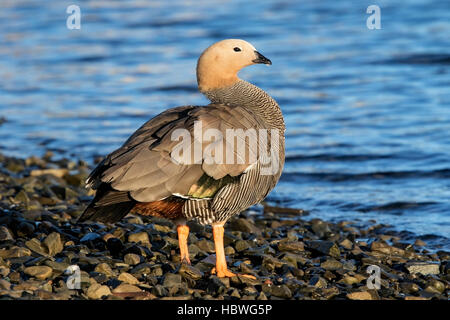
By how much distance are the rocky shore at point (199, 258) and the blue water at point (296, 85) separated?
3.46 feet

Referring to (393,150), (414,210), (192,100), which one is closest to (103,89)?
(192,100)

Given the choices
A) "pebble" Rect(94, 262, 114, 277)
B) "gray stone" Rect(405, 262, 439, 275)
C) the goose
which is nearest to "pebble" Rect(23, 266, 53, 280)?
"pebble" Rect(94, 262, 114, 277)

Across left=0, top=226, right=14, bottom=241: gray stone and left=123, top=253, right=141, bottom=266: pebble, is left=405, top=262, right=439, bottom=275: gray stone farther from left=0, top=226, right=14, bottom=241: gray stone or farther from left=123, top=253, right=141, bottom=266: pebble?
left=0, top=226, right=14, bottom=241: gray stone

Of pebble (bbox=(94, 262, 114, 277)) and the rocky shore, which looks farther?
pebble (bbox=(94, 262, 114, 277))

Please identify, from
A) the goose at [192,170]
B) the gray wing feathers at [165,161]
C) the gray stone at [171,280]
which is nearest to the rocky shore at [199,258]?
the gray stone at [171,280]

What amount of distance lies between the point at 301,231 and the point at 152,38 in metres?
12.0

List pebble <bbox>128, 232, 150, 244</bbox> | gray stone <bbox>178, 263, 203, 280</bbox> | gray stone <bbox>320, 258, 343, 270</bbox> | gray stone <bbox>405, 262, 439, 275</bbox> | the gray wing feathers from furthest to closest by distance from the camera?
pebble <bbox>128, 232, 150, 244</bbox>
gray stone <bbox>405, 262, 439, 275</bbox>
gray stone <bbox>320, 258, 343, 270</bbox>
gray stone <bbox>178, 263, 203, 280</bbox>
the gray wing feathers

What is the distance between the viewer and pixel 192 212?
18.3 feet

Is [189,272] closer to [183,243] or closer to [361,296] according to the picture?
[183,243]

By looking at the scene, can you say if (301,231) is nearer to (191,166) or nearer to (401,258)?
(401,258)

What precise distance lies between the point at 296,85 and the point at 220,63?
784cm

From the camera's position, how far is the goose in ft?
17.3

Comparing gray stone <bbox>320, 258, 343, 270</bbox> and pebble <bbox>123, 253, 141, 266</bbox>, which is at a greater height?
pebble <bbox>123, 253, 141, 266</bbox>

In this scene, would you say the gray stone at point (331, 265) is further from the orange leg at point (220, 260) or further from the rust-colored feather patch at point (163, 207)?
the rust-colored feather patch at point (163, 207)
